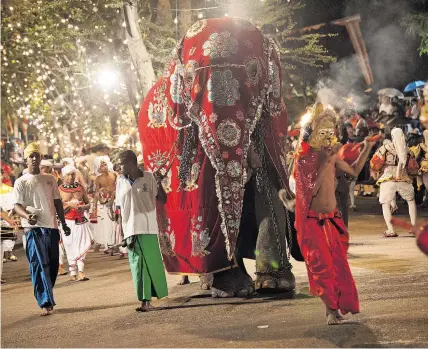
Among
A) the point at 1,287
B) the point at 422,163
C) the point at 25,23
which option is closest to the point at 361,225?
the point at 422,163

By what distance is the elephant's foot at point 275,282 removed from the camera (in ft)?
34.7

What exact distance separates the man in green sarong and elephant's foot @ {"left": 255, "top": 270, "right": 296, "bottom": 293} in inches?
40.5

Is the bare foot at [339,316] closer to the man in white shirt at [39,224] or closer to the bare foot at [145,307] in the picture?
the bare foot at [145,307]

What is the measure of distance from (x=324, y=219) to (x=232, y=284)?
88.3 inches

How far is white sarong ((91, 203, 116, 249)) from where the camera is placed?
702 inches

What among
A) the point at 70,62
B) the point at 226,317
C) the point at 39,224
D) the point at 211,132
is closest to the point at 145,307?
the point at 226,317

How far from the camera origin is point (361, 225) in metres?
18.5

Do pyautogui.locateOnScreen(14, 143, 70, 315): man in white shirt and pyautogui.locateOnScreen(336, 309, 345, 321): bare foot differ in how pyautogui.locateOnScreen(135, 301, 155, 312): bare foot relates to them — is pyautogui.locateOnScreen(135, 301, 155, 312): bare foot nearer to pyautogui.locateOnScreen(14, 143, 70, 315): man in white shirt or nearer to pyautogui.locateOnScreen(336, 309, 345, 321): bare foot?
pyautogui.locateOnScreen(14, 143, 70, 315): man in white shirt

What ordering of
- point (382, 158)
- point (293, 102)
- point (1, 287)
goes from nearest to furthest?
point (1, 287)
point (382, 158)
point (293, 102)

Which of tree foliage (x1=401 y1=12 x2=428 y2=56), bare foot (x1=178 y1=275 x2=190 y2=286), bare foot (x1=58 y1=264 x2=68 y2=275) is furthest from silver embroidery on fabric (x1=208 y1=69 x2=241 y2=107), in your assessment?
tree foliage (x1=401 y1=12 x2=428 y2=56)

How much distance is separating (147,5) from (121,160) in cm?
1728

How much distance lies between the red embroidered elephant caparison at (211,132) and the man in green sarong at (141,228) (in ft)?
1.32

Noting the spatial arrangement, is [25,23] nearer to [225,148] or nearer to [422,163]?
[422,163]

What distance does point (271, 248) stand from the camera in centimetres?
1067
